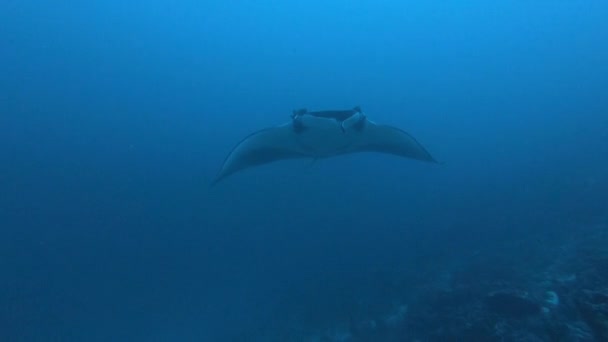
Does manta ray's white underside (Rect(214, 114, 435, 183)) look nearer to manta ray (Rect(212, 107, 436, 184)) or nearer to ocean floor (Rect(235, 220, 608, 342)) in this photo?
manta ray (Rect(212, 107, 436, 184))

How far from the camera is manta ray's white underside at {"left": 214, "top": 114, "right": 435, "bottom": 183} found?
5.54 meters

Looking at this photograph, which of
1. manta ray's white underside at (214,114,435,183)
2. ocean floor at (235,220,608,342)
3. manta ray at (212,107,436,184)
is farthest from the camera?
ocean floor at (235,220,608,342)

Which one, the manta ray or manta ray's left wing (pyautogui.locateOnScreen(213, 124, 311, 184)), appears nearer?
the manta ray

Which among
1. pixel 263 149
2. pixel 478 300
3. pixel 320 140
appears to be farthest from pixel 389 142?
pixel 478 300

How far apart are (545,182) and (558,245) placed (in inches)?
355

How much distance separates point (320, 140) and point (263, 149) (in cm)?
107

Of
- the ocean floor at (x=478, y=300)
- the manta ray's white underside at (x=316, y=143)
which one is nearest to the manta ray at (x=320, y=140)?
the manta ray's white underside at (x=316, y=143)

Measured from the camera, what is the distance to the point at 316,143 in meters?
5.78

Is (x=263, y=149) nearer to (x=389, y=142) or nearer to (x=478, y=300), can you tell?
(x=389, y=142)

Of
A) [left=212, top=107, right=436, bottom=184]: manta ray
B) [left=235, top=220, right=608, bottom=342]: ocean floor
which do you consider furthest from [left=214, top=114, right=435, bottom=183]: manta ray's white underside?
[left=235, top=220, right=608, bottom=342]: ocean floor

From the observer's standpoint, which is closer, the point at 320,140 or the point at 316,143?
the point at 320,140

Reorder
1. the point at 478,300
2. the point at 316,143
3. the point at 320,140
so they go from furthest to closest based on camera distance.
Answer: the point at 478,300 < the point at 316,143 < the point at 320,140

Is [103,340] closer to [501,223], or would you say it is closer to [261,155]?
[261,155]

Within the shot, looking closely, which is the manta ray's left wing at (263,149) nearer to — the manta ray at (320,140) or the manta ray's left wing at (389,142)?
the manta ray at (320,140)
